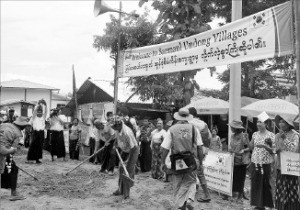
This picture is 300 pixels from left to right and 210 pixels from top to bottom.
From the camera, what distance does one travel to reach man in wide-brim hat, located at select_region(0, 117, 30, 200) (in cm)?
641

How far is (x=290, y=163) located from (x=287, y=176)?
256 millimetres

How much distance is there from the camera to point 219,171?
7.89 m

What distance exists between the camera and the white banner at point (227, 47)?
5.70 meters

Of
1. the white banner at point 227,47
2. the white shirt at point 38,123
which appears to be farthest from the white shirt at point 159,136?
the white shirt at point 38,123

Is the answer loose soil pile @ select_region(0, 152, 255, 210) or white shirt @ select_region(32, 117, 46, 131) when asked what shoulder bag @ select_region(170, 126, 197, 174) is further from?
white shirt @ select_region(32, 117, 46, 131)

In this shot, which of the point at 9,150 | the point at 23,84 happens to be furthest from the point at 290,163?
the point at 23,84

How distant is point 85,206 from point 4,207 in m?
1.41

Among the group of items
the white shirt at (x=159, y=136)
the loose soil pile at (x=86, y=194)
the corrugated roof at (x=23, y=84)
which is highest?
the corrugated roof at (x=23, y=84)

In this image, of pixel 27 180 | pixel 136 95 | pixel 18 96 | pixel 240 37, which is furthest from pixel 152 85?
pixel 18 96

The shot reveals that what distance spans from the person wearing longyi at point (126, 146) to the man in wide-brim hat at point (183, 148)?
1.54 meters

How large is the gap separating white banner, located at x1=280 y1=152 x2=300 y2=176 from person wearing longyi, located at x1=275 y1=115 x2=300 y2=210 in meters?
0.10

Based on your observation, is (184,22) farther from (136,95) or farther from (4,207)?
(136,95)

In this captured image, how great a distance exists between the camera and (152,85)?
15.7 meters

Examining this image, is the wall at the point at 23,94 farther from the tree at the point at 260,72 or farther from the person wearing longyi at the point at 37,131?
the person wearing longyi at the point at 37,131
